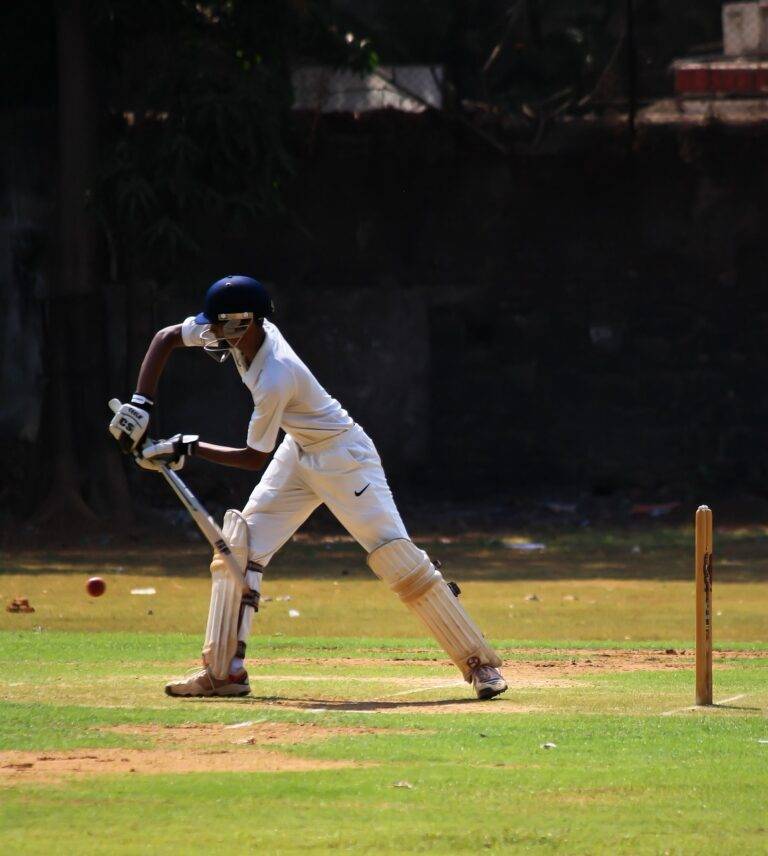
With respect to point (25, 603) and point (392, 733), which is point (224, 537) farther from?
point (25, 603)

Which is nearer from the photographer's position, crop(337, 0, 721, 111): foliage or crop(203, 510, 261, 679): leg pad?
crop(203, 510, 261, 679): leg pad

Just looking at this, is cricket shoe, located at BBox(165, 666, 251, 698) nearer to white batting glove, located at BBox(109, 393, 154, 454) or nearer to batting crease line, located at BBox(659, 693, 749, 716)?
white batting glove, located at BBox(109, 393, 154, 454)

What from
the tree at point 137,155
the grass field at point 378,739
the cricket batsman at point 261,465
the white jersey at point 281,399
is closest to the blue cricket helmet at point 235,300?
the cricket batsman at point 261,465

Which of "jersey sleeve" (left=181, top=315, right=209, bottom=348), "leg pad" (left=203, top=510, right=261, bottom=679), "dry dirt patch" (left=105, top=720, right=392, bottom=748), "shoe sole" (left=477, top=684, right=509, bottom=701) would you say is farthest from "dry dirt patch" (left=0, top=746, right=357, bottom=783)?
"jersey sleeve" (left=181, top=315, right=209, bottom=348)

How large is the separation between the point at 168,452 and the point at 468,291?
1292cm

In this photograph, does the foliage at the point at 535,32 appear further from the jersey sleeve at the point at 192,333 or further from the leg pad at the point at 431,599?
the leg pad at the point at 431,599

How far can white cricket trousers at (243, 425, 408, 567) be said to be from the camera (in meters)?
8.04

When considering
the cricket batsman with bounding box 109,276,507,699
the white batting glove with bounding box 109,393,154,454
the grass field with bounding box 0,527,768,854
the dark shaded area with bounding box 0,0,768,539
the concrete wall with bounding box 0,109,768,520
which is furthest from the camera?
the concrete wall with bounding box 0,109,768,520

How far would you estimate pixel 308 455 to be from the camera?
Answer: 814 cm

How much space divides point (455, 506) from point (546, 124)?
14.2 feet

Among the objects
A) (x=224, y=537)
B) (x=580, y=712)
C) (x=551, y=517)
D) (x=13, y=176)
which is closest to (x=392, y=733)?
(x=580, y=712)

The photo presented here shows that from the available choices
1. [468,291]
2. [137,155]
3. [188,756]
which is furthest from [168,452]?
[468,291]

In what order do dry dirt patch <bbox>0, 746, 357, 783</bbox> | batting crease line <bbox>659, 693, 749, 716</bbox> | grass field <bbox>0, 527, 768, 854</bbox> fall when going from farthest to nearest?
1. batting crease line <bbox>659, 693, 749, 716</bbox>
2. dry dirt patch <bbox>0, 746, 357, 783</bbox>
3. grass field <bbox>0, 527, 768, 854</bbox>

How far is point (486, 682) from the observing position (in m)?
7.95
